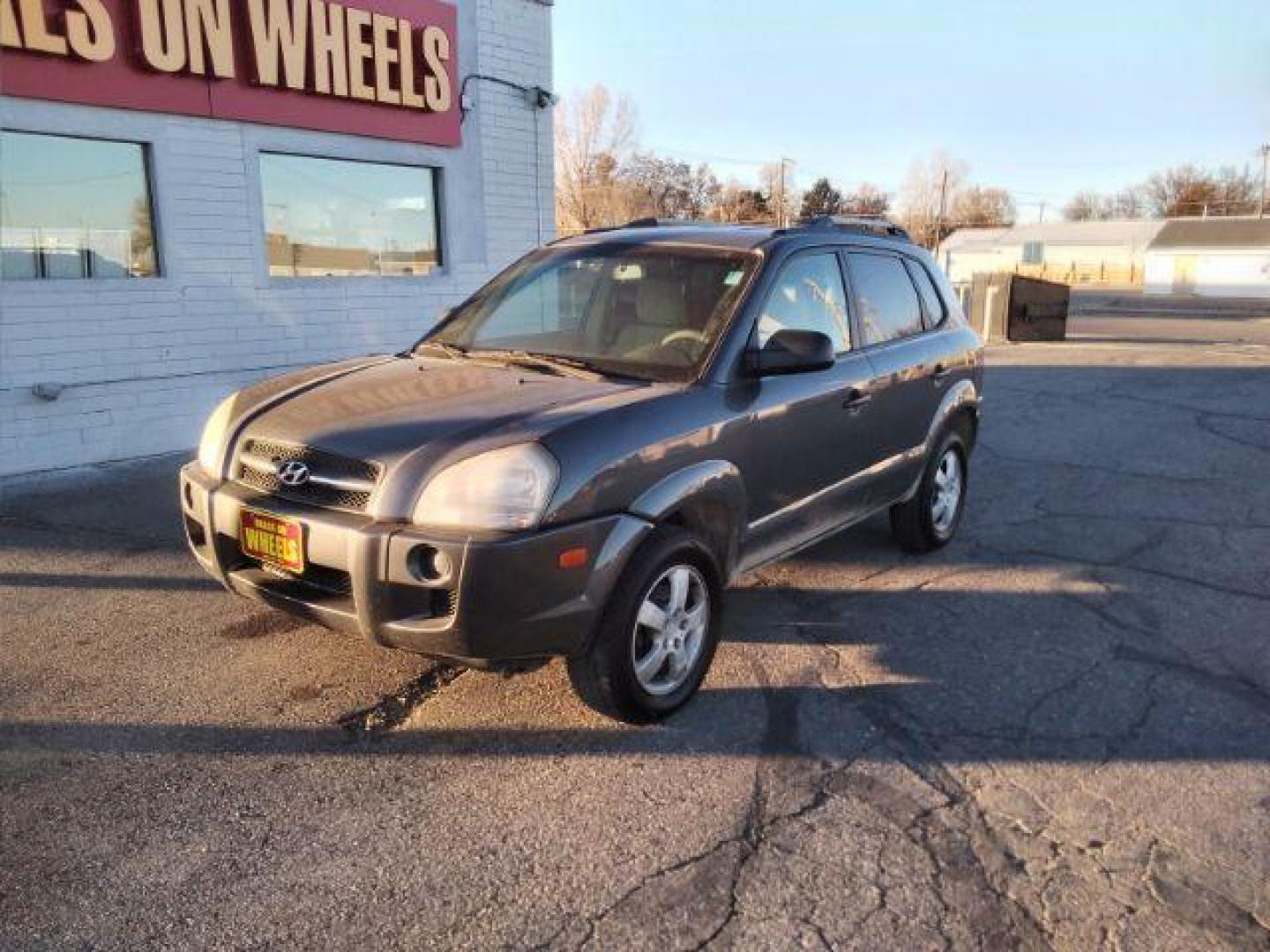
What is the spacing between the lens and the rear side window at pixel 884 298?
16.1ft

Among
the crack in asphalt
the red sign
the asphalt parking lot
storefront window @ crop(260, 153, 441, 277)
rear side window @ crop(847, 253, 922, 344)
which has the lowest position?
the asphalt parking lot

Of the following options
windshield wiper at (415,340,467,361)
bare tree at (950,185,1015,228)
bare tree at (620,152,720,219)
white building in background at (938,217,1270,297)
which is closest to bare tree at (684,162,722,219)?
bare tree at (620,152,720,219)

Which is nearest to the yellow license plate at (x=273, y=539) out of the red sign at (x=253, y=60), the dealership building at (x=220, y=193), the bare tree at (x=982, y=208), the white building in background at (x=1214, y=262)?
the dealership building at (x=220, y=193)

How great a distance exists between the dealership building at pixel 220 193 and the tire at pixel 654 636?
6169mm

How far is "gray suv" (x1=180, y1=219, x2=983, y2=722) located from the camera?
3057 millimetres

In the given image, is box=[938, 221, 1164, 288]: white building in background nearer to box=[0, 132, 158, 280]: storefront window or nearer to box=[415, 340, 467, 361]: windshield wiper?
box=[0, 132, 158, 280]: storefront window

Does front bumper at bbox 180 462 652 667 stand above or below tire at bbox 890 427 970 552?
above

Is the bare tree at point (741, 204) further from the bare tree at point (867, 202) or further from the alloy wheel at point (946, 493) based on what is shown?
the alloy wheel at point (946, 493)

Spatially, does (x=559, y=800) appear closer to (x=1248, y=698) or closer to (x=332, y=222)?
(x=1248, y=698)

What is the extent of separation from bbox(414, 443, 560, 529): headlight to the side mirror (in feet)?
3.84

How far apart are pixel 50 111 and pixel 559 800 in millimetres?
7038

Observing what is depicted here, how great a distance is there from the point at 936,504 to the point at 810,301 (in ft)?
6.22

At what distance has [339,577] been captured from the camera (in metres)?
3.20

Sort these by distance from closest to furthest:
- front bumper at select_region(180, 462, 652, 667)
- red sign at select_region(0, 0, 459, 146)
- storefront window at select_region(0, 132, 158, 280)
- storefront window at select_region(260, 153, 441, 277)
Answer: front bumper at select_region(180, 462, 652, 667), red sign at select_region(0, 0, 459, 146), storefront window at select_region(0, 132, 158, 280), storefront window at select_region(260, 153, 441, 277)
